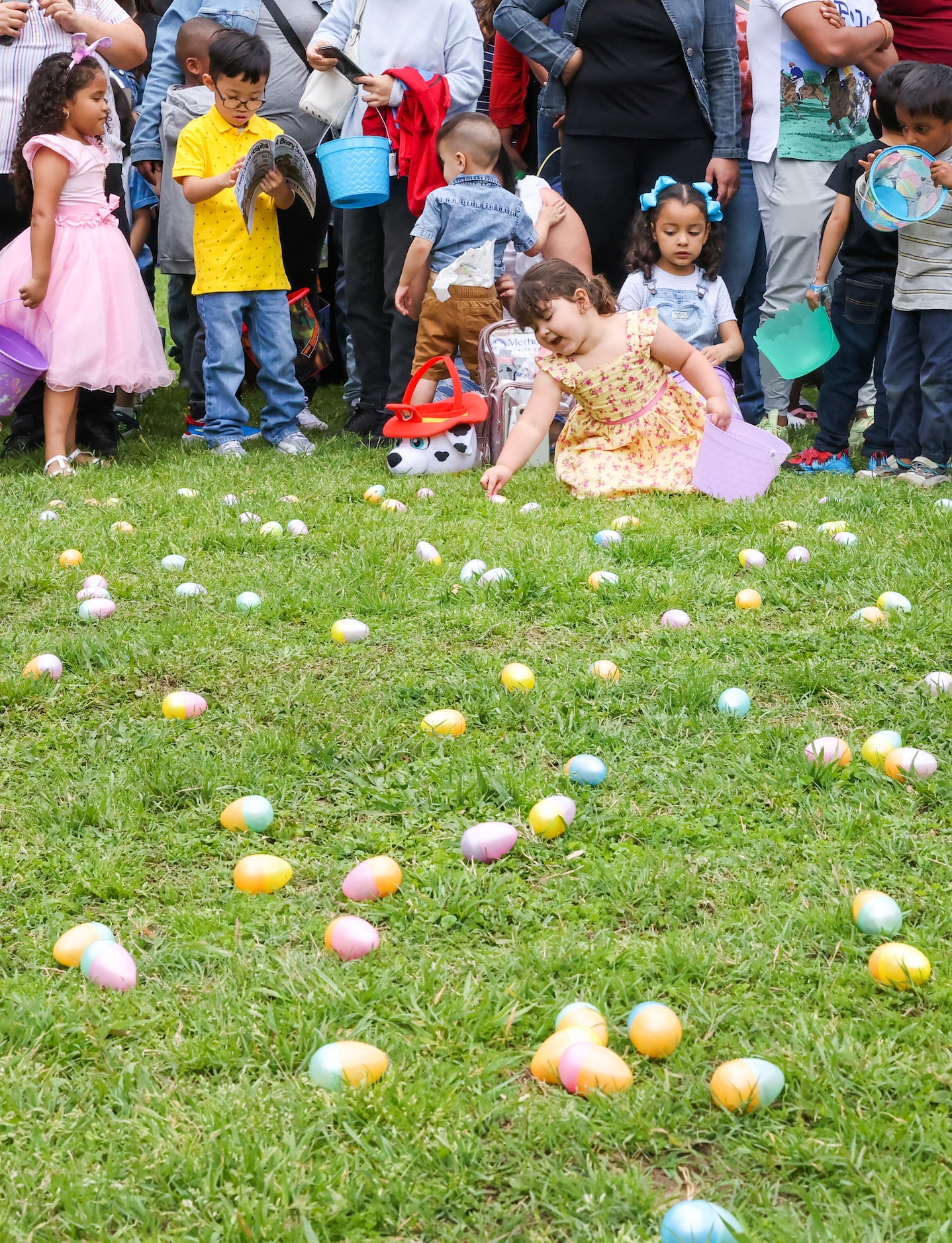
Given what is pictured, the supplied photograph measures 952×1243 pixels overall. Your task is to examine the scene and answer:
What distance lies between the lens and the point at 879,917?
211cm

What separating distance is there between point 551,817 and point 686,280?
4.40m

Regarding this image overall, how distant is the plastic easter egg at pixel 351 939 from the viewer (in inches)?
83.3

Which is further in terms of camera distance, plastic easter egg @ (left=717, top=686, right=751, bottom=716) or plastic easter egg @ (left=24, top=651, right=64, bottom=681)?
plastic easter egg @ (left=24, top=651, right=64, bottom=681)

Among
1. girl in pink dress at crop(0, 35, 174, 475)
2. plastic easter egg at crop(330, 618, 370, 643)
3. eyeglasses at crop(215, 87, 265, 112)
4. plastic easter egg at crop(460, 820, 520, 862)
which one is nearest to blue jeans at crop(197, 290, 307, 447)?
girl in pink dress at crop(0, 35, 174, 475)

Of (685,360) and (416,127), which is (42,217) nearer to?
(416,127)

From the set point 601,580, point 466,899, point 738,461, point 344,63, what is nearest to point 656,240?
point 738,461

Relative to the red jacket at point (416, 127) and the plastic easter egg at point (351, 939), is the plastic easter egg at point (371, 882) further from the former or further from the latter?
the red jacket at point (416, 127)

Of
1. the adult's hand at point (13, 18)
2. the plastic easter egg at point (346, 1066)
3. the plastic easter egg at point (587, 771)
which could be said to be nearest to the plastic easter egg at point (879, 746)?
the plastic easter egg at point (587, 771)

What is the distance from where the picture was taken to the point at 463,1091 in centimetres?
180

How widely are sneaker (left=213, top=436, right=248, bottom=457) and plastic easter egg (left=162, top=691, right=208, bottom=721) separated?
3.48m

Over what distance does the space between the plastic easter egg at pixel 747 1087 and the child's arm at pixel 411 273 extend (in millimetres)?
5023

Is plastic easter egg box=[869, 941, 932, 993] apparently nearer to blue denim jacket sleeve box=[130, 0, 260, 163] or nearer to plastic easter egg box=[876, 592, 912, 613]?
plastic easter egg box=[876, 592, 912, 613]

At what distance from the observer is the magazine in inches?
240

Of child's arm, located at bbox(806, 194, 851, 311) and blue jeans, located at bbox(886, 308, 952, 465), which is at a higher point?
child's arm, located at bbox(806, 194, 851, 311)
